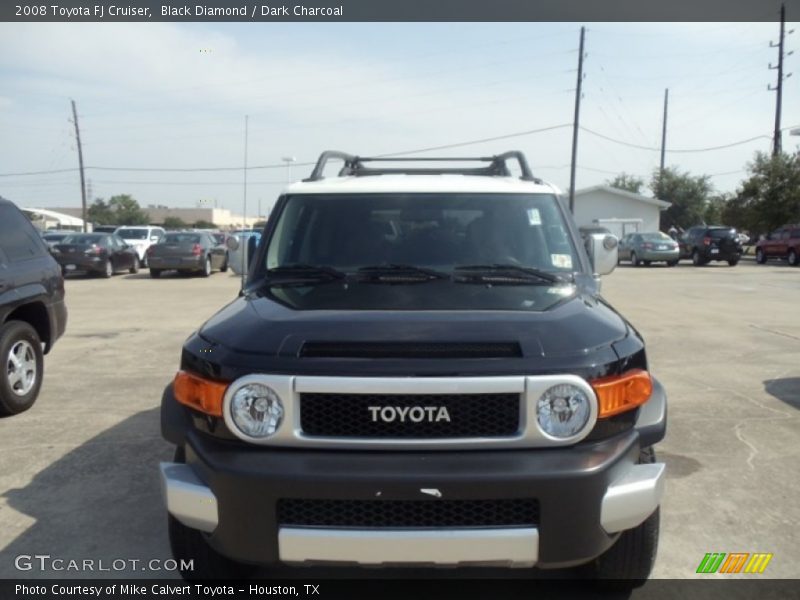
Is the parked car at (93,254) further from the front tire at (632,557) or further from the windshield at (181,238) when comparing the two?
the front tire at (632,557)

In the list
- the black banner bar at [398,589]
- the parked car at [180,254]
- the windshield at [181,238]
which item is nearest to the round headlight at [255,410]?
the black banner bar at [398,589]

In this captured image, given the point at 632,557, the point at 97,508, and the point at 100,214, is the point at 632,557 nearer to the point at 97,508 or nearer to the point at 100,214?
the point at 97,508

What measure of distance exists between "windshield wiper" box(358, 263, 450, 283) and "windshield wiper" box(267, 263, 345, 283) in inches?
5.7

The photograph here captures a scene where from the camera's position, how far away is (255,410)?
9.10 feet

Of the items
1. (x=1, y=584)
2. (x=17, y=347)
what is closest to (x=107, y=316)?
(x=17, y=347)

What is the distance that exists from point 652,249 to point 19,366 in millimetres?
27473

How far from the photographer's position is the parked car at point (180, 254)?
2302cm

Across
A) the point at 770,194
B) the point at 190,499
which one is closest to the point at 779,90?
the point at 770,194

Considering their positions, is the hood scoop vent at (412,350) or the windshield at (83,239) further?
the windshield at (83,239)

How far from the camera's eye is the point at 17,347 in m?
6.23

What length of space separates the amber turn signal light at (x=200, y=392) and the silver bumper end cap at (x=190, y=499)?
0.25m

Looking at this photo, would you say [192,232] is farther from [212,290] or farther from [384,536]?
[384,536]

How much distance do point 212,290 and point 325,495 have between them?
16.8m

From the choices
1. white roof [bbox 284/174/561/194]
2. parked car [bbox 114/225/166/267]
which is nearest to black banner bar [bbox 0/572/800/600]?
white roof [bbox 284/174/561/194]
